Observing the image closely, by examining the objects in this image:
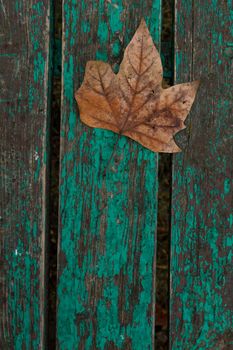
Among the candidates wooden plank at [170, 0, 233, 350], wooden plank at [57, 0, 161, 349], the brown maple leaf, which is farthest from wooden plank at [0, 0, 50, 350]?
wooden plank at [170, 0, 233, 350]

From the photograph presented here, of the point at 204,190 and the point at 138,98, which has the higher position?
the point at 138,98

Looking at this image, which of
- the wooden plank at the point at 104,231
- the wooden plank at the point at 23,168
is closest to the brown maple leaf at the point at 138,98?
the wooden plank at the point at 104,231

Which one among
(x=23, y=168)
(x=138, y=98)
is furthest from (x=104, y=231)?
(x=138, y=98)

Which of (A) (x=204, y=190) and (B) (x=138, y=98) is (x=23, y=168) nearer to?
(B) (x=138, y=98)

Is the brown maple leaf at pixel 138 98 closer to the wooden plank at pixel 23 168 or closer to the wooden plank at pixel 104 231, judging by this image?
the wooden plank at pixel 104 231

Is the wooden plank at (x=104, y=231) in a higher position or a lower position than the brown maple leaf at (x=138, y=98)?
lower

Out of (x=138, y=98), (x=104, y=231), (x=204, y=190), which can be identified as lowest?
(x=104, y=231)

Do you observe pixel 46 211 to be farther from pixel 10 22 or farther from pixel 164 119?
pixel 10 22
